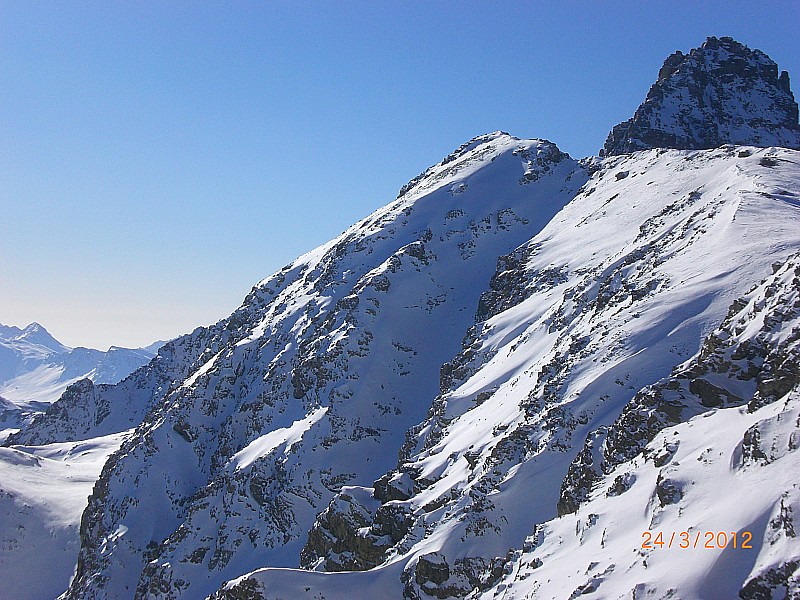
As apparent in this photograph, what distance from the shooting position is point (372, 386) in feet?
267

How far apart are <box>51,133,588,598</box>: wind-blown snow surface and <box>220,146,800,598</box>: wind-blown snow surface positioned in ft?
46.7

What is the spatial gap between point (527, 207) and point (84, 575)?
81899 millimetres

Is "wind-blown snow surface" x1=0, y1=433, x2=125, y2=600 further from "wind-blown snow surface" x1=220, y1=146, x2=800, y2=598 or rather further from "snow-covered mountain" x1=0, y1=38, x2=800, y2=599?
"wind-blown snow surface" x1=220, y1=146, x2=800, y2=598

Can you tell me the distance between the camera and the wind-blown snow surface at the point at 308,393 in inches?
2975

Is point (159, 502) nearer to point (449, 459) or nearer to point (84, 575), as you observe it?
point (84, 575)

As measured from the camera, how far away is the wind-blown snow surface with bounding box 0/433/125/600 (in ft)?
319

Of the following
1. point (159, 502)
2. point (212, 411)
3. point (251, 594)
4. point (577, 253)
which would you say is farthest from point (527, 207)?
point (251, 594)

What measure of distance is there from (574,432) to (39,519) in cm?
10150
